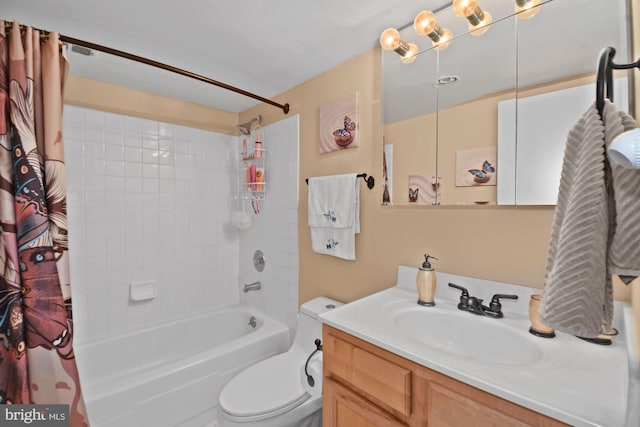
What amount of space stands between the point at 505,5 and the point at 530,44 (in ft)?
0.68

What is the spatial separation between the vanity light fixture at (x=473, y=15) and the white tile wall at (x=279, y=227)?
46.7 inches

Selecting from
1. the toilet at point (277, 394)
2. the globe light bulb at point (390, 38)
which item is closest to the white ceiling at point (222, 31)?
the globe light bulb at point (390, 38)

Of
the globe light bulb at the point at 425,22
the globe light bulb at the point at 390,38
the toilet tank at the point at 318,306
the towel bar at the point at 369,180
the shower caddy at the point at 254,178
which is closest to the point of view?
the globe light bulb at the point at 425,22

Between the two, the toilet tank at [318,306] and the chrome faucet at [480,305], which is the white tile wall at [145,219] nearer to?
the toilet tank at [318,306]

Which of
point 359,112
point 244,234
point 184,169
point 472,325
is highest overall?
point 359,112

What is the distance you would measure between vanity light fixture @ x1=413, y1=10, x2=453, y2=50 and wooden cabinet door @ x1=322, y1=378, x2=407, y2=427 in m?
1.50

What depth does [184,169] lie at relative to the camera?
7.93 feet

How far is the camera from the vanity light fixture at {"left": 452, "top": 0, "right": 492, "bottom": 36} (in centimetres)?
116

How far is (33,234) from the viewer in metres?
1.17

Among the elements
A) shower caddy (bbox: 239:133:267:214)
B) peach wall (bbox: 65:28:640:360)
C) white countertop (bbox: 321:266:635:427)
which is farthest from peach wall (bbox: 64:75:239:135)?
white countertop (bbox: 321:266:635:427)

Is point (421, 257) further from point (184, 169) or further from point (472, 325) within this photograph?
point (184, 169)

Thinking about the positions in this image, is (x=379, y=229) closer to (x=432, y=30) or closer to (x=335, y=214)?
(x=335, y=214)

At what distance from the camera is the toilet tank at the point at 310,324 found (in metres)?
1.73

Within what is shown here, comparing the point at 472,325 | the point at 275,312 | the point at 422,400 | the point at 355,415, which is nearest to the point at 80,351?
the point at 275,312
